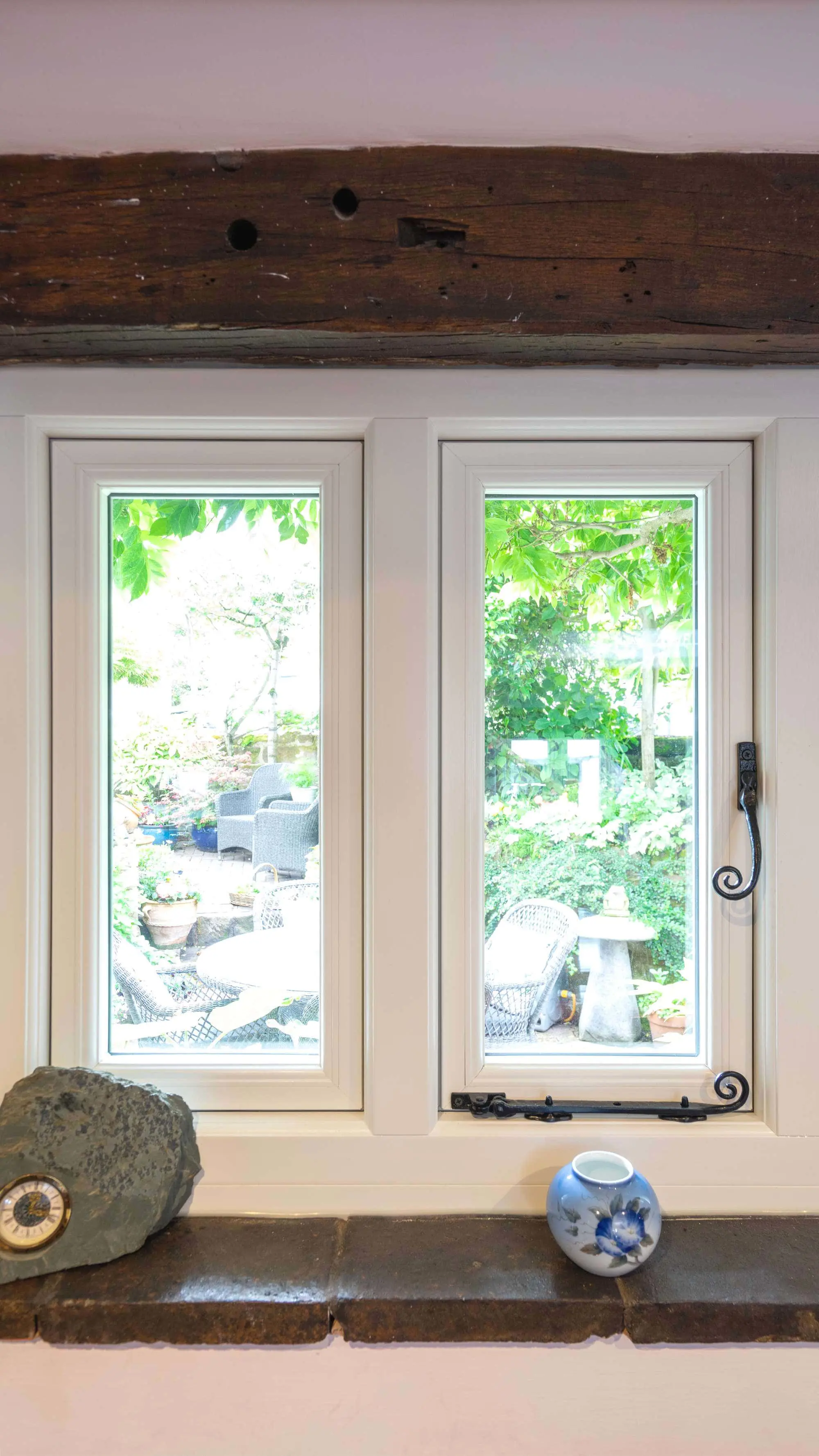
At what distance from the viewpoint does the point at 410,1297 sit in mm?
1057

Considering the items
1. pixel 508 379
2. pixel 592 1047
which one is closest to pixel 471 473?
pixel 508 379

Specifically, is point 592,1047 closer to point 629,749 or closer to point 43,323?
point 629,749

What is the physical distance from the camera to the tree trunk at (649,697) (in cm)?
131

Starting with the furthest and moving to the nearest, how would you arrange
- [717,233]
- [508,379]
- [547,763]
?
[547,763], [508,379], [717,233]

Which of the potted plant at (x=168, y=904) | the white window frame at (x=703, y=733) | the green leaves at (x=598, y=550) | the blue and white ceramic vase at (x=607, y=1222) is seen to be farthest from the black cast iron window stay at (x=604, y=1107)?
the green leaves at (x=598, y=550)

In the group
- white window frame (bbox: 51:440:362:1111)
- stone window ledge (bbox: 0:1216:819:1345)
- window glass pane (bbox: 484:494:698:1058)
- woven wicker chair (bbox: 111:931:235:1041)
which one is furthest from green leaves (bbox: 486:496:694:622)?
stone window ledge (bbox: 0:1216:819:1345)

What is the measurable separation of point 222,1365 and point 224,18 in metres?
1.82

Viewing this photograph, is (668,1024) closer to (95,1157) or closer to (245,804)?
(245,804)

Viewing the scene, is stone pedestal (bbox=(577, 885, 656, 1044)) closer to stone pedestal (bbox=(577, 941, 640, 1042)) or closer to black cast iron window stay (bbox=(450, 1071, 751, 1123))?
stone pedestal (bbox=(577, 941, 640, 1042))

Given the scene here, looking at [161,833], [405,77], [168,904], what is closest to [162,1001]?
[168,904]

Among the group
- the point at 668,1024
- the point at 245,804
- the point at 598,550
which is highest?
the point at 598,550

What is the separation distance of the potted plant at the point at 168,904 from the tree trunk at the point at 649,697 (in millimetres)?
775

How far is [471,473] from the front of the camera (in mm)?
1283

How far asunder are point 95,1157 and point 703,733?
1.12 m
